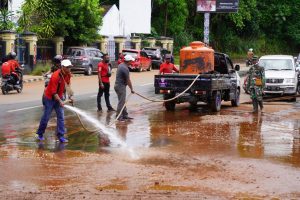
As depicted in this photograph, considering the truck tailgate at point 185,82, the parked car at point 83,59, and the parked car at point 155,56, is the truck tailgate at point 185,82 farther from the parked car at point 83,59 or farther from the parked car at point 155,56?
the parked car at point 155,56

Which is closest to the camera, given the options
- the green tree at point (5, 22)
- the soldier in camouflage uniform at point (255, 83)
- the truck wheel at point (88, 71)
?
the soldier in camouflage uniform at point (255, 83)

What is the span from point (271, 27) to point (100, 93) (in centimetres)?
5869

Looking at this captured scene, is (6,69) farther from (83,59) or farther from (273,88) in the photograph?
(83,59)

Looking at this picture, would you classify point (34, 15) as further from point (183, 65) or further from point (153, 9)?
point (153, 9)

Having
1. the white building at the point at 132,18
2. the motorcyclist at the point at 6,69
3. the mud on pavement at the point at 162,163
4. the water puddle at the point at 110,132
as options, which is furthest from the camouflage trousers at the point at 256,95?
the white building at the point at 132,18

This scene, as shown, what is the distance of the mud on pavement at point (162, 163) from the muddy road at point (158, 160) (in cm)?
1

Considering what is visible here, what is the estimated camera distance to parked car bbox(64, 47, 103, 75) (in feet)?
119

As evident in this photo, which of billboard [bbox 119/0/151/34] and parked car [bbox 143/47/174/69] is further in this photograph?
billboard [bbox 119/0/151/34]

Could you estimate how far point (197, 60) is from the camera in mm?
19234

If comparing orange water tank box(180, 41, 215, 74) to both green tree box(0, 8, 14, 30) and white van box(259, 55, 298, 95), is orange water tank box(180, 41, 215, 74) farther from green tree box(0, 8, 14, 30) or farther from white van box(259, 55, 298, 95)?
green tree box(0, 8, 14, 30)

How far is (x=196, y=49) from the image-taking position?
1936 cm

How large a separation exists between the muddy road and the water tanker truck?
95 centimetres

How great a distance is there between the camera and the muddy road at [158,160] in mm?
8141

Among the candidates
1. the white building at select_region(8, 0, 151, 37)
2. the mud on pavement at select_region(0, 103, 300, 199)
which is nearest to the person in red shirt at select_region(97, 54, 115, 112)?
the mud on pavement at select_region(0, 103, 300, 199)
